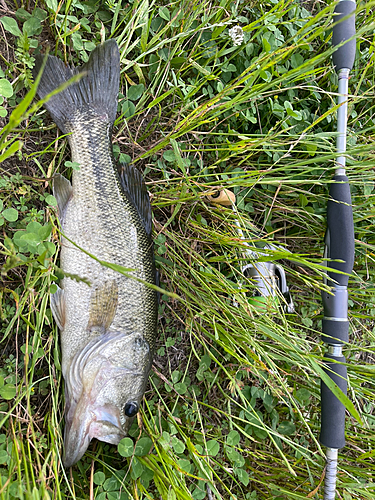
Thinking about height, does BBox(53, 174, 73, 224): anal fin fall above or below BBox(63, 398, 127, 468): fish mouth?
above

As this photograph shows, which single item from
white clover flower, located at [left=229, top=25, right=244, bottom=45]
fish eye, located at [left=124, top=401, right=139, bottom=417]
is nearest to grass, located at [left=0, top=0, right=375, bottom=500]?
white clover flower, located at [left=229, top=25, right=244, bottom=45]

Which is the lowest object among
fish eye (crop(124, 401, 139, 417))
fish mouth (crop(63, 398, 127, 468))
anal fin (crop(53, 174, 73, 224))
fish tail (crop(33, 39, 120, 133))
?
fish mouth (crop(63, 398, 127, 468))

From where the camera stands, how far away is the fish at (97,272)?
1858 millimetres

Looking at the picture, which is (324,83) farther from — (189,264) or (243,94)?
(189,264)

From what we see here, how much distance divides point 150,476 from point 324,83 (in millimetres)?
2687

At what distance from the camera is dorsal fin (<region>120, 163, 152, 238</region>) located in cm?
204

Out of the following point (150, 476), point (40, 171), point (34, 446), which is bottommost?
point (150, 476)

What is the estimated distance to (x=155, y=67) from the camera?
7.18 feet

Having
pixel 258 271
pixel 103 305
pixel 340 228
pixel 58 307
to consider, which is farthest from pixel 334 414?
pixel 58 307

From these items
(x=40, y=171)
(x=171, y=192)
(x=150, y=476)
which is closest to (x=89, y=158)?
(x=40, y=171)

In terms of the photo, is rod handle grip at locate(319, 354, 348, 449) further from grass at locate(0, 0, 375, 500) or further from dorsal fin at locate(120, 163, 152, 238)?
dorsal fin at locate(120, 163, 152, 238)

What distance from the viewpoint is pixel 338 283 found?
2.00 meters

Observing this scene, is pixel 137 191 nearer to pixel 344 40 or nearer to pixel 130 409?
pixel 130 409

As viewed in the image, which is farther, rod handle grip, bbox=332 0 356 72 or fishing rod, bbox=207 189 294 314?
fishing rod, bbox=207 189 294 314
